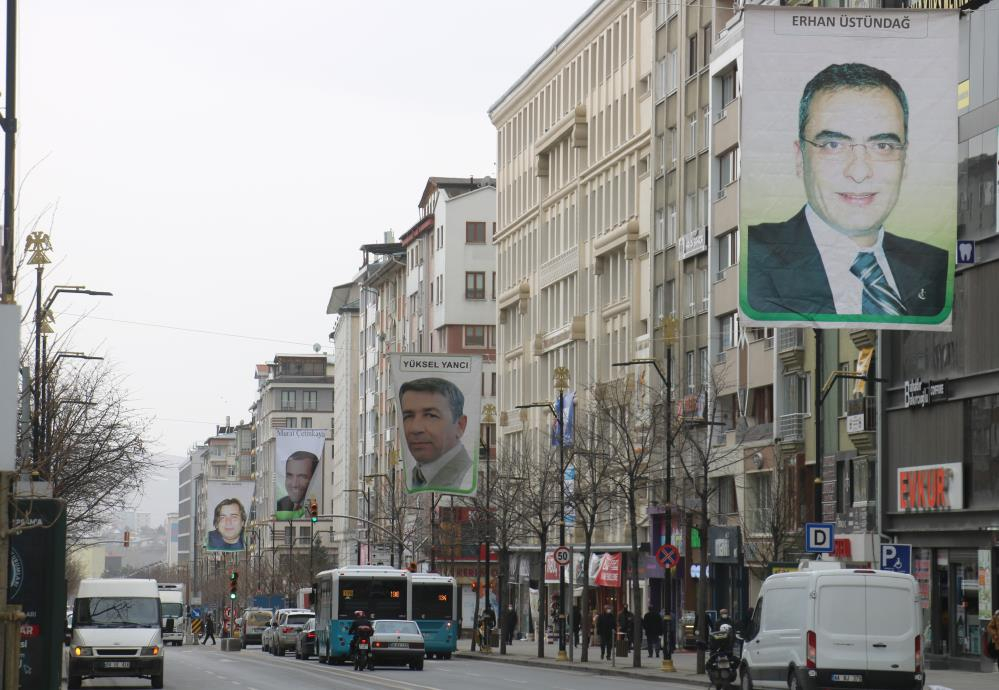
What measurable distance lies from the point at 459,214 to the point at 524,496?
55522mm

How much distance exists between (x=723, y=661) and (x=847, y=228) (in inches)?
340

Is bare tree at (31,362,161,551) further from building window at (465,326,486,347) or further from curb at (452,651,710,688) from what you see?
building window at (465,326,486,347)

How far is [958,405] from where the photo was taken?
162ft

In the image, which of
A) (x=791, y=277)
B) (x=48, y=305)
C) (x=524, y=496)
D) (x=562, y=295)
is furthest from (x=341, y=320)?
(x=791, y=277)

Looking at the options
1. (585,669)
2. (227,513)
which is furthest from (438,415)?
(227,513)

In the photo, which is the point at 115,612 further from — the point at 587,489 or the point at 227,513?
the point at 227,513

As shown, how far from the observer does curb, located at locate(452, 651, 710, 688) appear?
44719 millimetres

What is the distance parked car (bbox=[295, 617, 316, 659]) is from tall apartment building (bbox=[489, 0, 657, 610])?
13.4 metres

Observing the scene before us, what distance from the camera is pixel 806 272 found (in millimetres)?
36562

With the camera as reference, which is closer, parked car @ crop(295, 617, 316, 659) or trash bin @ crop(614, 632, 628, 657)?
trash bin @ crop(614, 632, 628, 657)

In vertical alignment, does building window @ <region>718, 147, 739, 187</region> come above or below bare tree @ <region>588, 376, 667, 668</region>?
above

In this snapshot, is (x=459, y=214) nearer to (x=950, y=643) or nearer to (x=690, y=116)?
(x=690, y=116)

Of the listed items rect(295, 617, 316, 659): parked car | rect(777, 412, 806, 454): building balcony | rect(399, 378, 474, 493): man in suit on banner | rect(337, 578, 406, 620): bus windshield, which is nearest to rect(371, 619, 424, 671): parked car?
rect(337, 578, 406, 620): bus windshield

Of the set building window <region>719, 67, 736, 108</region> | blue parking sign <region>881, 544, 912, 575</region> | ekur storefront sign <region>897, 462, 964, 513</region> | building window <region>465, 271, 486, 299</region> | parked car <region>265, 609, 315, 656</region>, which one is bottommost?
parked car <region>265, 609, 315, 656</region>
